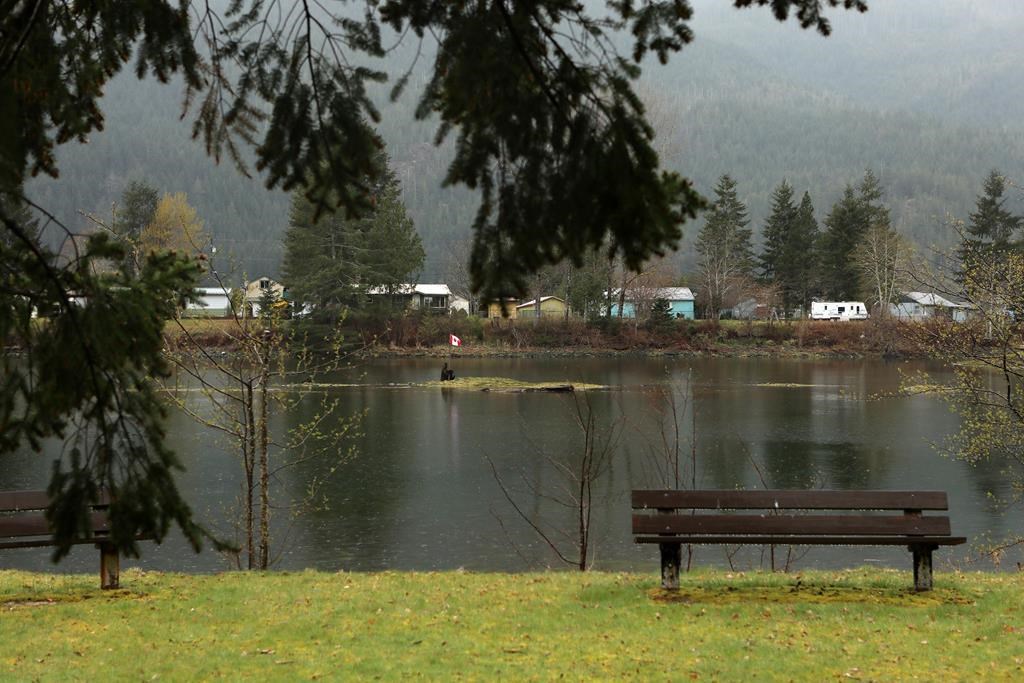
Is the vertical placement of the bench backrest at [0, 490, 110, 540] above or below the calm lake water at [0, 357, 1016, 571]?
above

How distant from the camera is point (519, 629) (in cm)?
724

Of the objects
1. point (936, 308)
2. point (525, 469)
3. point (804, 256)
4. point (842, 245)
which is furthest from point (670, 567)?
point (804, 256)

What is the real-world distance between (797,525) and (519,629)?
8.12 ft

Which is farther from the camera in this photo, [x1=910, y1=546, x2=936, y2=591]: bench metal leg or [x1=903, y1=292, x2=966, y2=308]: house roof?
[x1=903, y1=292, x2=966, y2=308]: house roof

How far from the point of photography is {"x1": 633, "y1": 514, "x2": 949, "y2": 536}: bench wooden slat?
8.02 m

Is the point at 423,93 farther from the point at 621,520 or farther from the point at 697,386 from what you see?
the point at 697,386

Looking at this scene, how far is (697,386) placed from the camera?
143 feet

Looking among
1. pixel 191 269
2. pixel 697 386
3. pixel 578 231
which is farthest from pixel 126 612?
pixel 697 386

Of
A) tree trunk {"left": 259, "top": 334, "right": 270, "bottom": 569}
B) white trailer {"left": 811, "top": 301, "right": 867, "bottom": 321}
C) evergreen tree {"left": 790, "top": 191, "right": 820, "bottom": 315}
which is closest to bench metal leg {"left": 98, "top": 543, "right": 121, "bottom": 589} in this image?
tree trunk {"left": 259, "top": 334, "right": 270, "bottom": 569}

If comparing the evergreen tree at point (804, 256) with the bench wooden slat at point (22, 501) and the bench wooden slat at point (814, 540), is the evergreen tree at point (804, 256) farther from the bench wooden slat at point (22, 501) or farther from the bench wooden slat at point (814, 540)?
the bench wooden slat at point (22, 501)

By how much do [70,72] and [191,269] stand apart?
1367 mm

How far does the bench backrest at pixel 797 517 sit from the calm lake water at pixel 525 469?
5280 mm

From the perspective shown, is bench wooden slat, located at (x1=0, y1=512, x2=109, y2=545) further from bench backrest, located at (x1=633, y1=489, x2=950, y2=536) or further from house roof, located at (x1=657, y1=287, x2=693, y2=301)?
house roof, located at (x1=657, y1=287, x2=693, y2=301)

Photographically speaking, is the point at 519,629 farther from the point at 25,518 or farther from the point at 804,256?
the point at 804,256
